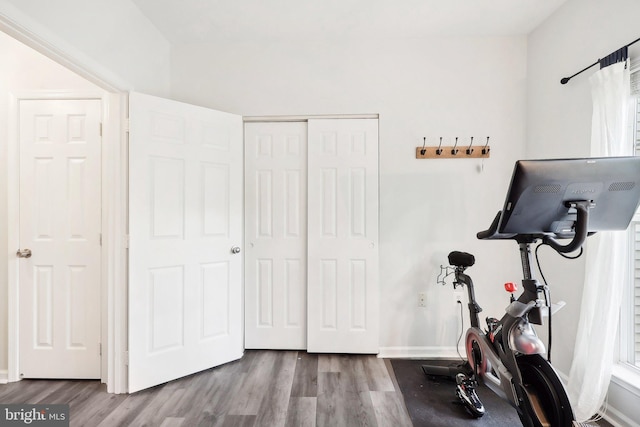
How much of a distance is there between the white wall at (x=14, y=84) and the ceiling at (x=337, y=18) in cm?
76

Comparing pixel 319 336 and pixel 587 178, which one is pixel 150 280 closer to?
pixel 319 336

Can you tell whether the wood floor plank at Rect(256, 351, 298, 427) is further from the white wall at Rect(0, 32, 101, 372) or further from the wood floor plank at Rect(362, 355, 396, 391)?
the white wall at Rect(0, 32, 101, 372)

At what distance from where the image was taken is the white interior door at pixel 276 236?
239 centimetres

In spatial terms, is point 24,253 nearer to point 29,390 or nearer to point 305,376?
point 29,390

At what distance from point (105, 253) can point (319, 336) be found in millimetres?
1794

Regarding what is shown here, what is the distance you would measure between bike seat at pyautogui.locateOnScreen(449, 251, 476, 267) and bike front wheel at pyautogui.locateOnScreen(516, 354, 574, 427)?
26.1 inches

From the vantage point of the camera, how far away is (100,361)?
1967 mm

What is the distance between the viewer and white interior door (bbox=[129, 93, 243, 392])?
6.08ft

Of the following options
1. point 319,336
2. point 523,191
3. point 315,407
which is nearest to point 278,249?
point 319,336

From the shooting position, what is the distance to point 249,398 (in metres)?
1.78

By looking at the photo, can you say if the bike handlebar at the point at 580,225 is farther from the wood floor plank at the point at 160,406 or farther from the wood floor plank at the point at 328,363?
the wood floor plank at the point at 160,406

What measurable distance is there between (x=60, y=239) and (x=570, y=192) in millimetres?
3099

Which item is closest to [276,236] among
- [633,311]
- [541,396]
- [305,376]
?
[305,376]

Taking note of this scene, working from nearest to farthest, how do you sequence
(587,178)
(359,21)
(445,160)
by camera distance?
1. (587,178)
2. (359,21)
3. (445,160)
